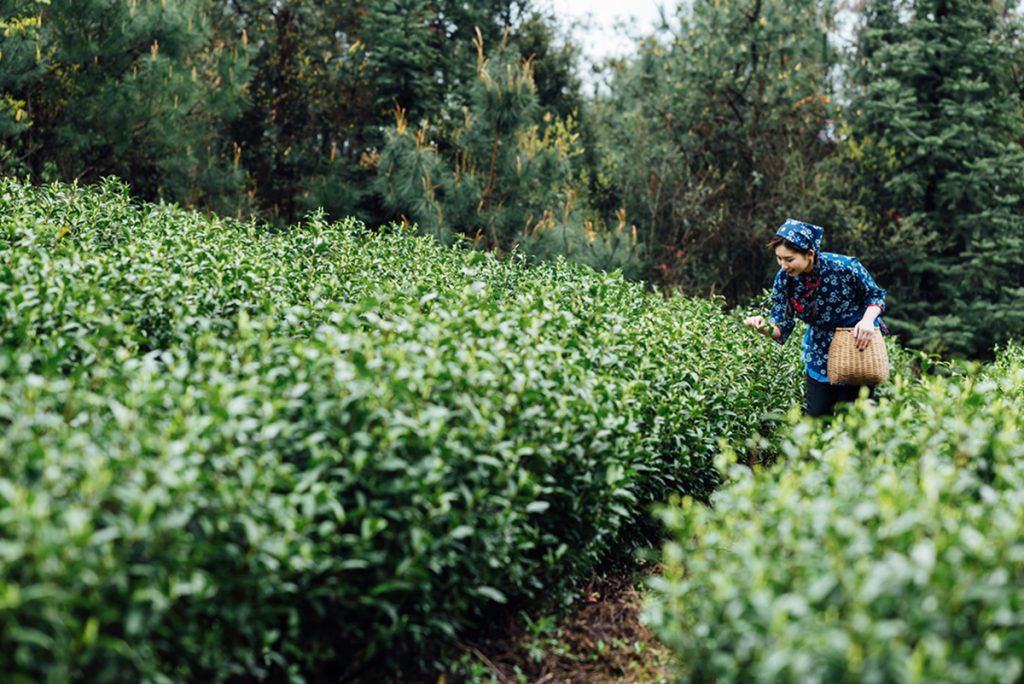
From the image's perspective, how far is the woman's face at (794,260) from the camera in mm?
5137

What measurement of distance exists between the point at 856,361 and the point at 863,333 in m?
0.16

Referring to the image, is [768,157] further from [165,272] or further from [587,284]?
[165,272]

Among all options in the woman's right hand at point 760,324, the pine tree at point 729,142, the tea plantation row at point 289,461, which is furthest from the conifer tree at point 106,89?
the woman's right hand at point 760,324

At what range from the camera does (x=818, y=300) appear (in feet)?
17.3

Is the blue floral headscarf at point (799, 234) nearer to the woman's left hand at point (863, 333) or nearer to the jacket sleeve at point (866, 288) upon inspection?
the jacket sleeve at point (866, 288)

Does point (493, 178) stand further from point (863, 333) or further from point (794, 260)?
point (863, 333)

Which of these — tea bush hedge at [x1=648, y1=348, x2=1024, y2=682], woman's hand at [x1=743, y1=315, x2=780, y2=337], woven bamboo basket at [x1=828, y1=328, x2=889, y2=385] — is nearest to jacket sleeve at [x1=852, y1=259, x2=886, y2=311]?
woven bamboo basket at [x1=828, y1=328, x2=889, y2=385]

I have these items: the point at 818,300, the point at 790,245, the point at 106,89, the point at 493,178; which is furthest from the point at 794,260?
the point at 106,89

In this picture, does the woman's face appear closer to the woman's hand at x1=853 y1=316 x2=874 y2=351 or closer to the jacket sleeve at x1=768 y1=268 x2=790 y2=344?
the jacket sleeve at x1=768 y1=268 x2=790 y2=344

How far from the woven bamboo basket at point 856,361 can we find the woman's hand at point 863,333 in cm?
3

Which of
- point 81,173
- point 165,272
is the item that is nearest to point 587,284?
point 165,272

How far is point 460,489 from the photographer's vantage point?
125 inches

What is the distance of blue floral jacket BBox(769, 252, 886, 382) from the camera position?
5.21m

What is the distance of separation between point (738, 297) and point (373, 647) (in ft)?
38.4
